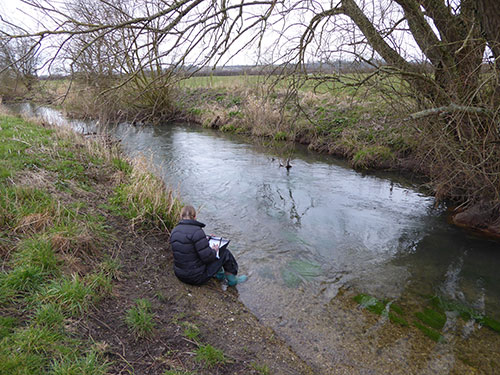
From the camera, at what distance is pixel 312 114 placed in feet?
53.1

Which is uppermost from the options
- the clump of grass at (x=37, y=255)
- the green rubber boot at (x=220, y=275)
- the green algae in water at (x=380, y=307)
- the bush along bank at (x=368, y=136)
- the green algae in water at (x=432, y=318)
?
the bush along bank at (x=368, y=136)

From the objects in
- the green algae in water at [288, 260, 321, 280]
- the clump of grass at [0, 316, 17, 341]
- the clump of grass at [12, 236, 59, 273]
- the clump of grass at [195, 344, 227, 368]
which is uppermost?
the clump of grass at [12, 236, 59, 273]

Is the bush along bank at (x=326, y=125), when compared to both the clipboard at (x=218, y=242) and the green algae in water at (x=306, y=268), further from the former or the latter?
the clipboard at (x=218, y=242)

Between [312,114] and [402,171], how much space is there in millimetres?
A: 5945

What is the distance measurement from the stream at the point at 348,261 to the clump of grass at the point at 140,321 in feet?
5.09

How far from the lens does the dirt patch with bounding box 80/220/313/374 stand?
304cm

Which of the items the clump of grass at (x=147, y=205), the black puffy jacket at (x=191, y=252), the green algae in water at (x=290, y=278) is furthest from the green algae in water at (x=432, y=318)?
the clump of grass at (x=147, y=205)

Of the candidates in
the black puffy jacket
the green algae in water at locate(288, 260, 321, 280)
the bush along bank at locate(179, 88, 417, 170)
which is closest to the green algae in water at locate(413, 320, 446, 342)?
the green algae in water at locate(288, 260, 321, 280)

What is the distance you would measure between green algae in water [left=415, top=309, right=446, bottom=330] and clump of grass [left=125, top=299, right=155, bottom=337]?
353 cm

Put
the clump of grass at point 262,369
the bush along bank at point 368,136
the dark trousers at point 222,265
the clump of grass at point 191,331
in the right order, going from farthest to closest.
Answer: the bush along bank at point 368,136 < the dark trousers at point 222,265 < the clump of grass at point 191,331 < the clump of grass at point 262,369

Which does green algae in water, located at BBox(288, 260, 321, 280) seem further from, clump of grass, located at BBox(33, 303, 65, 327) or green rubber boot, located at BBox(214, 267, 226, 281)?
clump of grass, located at BBox(33, 303, 65, 327)

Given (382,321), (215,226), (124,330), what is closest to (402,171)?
(215,226)

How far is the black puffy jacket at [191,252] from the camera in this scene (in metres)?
4.47

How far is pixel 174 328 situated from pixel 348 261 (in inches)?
144
